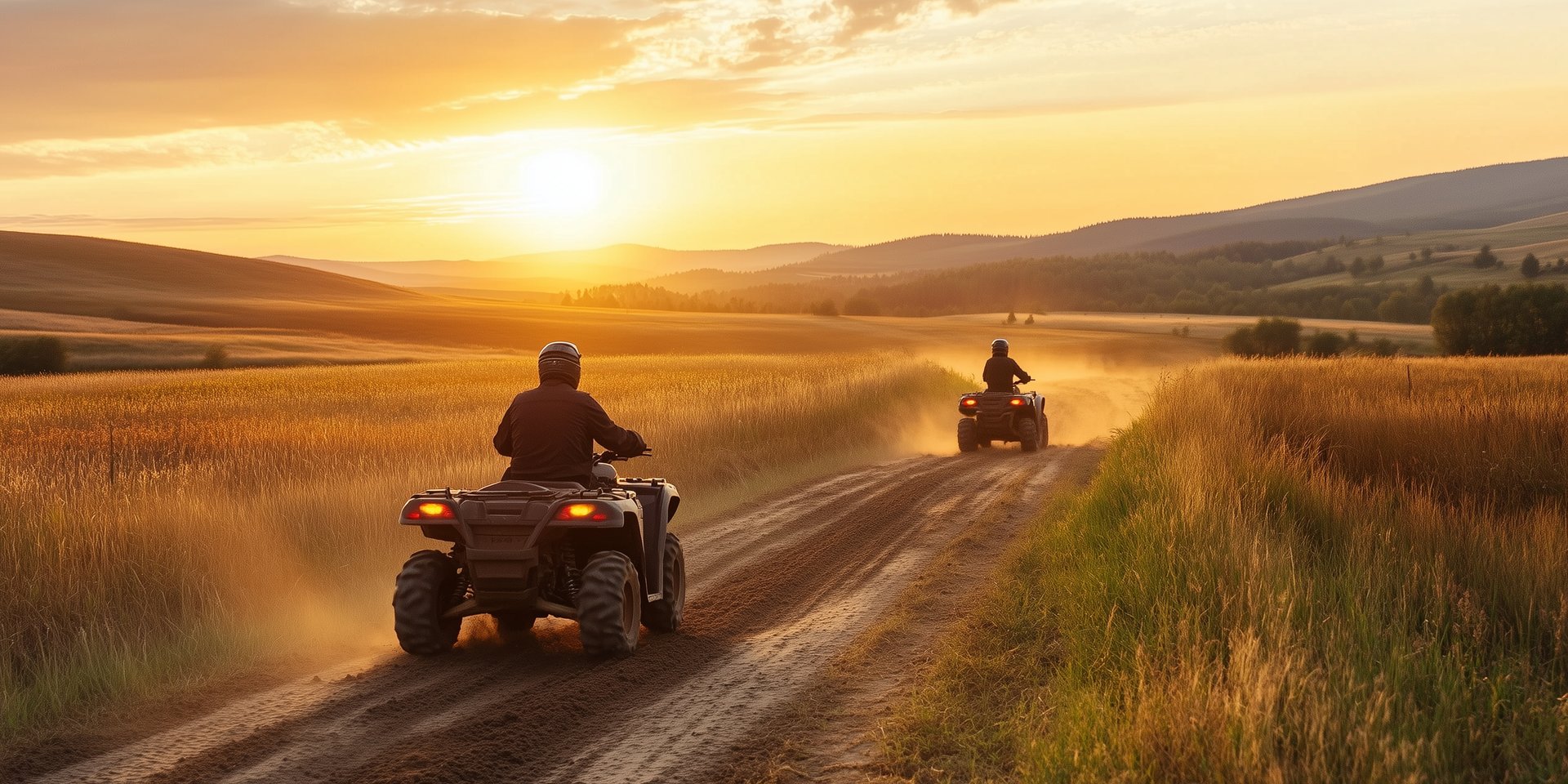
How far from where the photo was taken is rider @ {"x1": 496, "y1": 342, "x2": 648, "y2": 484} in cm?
818

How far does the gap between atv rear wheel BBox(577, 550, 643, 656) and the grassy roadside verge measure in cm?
209

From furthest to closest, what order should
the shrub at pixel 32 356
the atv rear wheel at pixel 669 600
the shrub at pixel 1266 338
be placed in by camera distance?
1. the shrub at pixel 1266 338
2. the shrub at pixel 32 356
3. the atv rear wheel at pixel 669 600

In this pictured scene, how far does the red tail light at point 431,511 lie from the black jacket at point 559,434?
29.1 inches

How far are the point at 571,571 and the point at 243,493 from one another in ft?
18.4

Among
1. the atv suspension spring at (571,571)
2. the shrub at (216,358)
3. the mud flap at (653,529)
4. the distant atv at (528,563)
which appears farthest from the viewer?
the shrub at (216,358)

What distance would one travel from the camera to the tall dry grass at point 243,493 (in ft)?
25.8

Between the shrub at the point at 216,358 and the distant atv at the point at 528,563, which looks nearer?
the distant atv at the point at 528,563

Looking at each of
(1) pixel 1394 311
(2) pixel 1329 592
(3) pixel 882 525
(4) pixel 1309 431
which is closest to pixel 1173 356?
(1) pixel 1394 311

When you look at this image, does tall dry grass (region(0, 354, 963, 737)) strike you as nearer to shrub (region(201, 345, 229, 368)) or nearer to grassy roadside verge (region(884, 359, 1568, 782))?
grassy roadside verge (region(884, 359, 1568, 782))

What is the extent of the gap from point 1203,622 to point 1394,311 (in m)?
122

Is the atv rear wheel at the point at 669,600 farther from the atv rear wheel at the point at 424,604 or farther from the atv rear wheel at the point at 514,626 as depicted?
the atv rear wheel at the point at 424,604

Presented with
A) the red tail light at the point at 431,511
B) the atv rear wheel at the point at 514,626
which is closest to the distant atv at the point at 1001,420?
the atv rear wheel at the point at 514,626

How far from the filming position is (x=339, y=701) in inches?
267

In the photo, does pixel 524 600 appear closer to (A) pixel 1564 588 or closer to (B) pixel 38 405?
(A) pixel 1564 588
